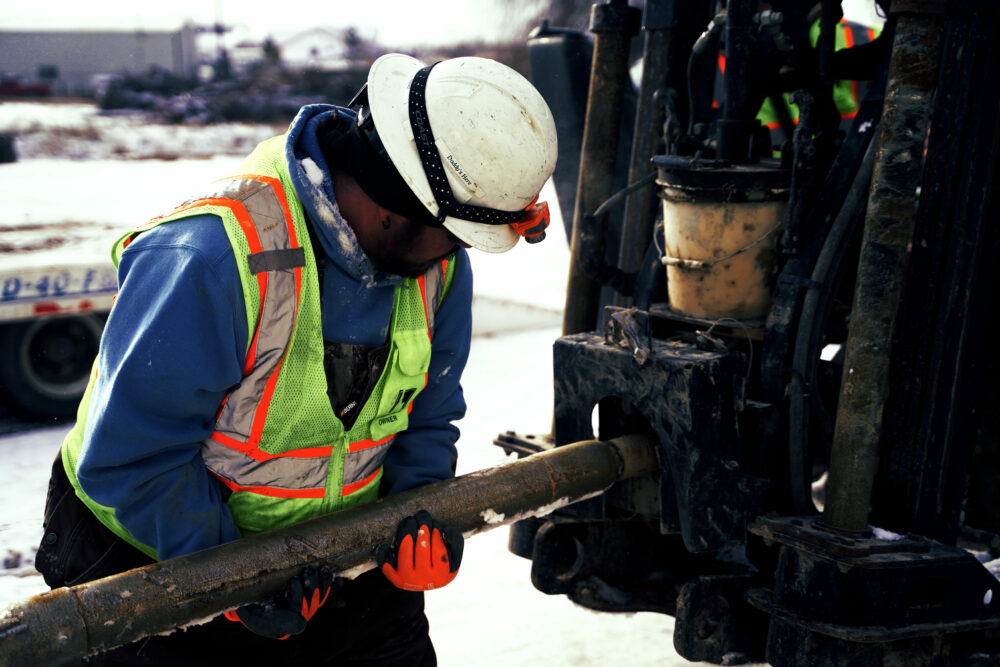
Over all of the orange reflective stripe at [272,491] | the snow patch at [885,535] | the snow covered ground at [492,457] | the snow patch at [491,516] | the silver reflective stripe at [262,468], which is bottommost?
the snow covered ground at [492,457]

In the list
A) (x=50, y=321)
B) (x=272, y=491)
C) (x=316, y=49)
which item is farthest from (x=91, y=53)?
(x=272, y=491)

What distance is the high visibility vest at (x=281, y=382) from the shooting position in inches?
69.1

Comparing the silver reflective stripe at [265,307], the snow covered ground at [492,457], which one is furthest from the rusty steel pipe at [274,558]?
the snow covered ground at [492,457]

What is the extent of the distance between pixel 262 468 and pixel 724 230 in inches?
50.8

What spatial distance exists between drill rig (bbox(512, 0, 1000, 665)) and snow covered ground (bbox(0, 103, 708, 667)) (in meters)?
0.55

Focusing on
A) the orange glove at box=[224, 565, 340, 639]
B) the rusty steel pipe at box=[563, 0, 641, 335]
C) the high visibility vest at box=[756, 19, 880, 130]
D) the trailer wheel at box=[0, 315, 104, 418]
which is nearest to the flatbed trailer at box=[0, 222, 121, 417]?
the trailer wheel at box=[0, 315, 104, 418]

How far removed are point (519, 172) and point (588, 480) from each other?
819 mm

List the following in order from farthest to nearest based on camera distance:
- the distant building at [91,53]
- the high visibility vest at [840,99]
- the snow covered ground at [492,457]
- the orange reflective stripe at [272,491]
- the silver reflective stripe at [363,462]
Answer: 1. the distant building at [91,53]
2. the high visibility vest at [840,99]
3. the snow covered ground at [492,457]
4. the silver reflective stripe at [363,462]
5. the orange reflective stripe at [272,491]

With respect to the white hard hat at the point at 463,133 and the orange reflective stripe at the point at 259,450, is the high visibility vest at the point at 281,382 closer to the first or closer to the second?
the orange reflective stripe at the point at 259,450

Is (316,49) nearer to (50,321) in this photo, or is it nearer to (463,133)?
(50,321)

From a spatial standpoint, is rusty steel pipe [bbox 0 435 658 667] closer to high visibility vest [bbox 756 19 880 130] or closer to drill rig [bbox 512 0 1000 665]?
drill rig [bbox 512 0 1000 665]

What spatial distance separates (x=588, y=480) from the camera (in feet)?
7.47

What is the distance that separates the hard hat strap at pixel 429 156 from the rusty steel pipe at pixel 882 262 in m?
0.94

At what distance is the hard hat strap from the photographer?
5.87 ft
